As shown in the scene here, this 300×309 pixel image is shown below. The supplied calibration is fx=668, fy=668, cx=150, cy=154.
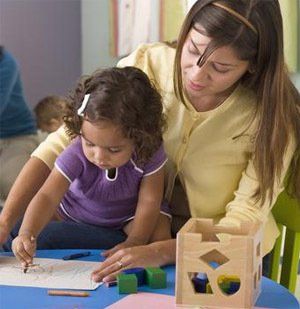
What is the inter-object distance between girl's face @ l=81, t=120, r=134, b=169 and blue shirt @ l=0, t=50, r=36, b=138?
47.8 inches

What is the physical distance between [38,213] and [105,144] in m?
0.17

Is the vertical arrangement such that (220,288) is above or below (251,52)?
below

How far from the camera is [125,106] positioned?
3.92ft

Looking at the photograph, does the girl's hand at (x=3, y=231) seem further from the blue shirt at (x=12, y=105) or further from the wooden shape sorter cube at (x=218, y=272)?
the blue shirt at (x=12, y=105)

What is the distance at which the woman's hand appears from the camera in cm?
103

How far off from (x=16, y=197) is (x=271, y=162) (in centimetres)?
49

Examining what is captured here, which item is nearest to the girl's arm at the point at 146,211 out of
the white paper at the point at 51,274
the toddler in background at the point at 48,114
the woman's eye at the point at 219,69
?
the white paper at the point at 51,274

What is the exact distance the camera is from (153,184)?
1.26 meters

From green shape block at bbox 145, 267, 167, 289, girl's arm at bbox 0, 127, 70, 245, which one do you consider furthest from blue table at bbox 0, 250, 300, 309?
girl's arm at bbox 0, 127, 70, 245

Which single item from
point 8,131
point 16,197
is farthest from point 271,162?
point 8,131

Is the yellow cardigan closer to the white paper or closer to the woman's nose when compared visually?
the woman's nose

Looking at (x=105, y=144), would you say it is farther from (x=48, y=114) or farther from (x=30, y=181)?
(x=48, y=114)

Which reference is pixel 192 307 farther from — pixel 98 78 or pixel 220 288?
pixel 98 78

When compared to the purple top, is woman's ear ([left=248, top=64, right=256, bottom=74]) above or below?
above
